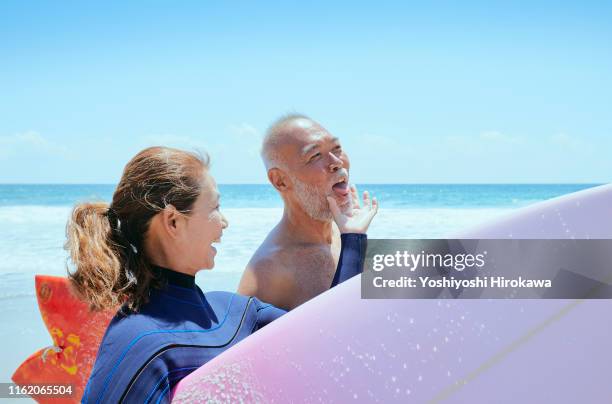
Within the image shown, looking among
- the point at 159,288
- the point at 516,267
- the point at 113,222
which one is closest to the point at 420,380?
the point at 516,267

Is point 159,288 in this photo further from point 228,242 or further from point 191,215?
point 228,242

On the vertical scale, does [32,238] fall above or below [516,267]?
below

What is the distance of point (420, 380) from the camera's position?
1.13 m

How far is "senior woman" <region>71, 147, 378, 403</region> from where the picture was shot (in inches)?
51.4

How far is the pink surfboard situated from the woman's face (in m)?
0.23

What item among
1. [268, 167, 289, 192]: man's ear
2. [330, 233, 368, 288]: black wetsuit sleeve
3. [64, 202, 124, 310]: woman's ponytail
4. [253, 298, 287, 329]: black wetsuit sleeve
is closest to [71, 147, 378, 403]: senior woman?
[64, 202, 124, 310]: woman's ponytail

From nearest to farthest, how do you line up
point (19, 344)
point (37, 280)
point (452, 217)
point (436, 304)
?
point (436, 304), point (37, 280), point (19, 344), point (452, 217)

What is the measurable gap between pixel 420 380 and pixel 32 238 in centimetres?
1111

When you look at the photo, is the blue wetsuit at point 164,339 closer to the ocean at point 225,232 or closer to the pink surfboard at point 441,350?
the pink surfboard at point 441,350

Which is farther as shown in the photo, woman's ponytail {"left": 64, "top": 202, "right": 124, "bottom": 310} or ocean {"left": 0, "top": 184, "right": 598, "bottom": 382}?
ocean {"left": 0, "top": 184, "right": 598, "bottom": 382}

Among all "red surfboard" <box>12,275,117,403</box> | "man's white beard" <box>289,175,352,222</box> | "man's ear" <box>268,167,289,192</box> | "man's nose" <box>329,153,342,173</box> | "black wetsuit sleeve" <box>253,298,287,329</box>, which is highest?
"man's nose" <box>329,153,342,173</box>

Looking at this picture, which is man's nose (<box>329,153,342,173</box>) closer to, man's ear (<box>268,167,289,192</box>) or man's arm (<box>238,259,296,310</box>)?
man's ear (<box>268,167,289,192</box>)

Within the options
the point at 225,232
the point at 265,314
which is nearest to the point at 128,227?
the point at 265,314

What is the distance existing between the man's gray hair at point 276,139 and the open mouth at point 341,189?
7.4 inches
